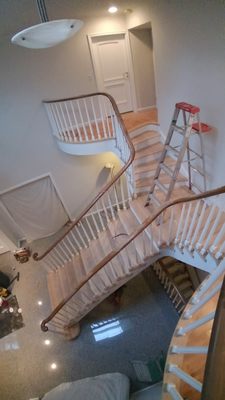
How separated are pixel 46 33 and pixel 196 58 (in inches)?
81.8

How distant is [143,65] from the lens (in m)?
4.81

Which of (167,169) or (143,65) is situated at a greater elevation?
(143,65)

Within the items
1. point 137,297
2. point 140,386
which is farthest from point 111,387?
point 137,297

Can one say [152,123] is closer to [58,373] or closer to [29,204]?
[29,204]

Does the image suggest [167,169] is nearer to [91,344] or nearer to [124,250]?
[124,250]

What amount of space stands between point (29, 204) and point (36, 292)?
1992mm

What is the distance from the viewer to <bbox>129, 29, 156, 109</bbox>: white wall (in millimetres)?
4531

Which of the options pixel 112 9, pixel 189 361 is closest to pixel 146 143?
pixel 112 9

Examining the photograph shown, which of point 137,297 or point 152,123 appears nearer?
point 137,297

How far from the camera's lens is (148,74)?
495cm

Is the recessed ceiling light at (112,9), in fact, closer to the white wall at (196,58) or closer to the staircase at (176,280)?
the white wall at (196,58)

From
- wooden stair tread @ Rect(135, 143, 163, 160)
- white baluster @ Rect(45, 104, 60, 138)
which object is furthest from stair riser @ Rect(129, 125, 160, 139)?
white baluster @ Rect(45, 104, 60, 138)

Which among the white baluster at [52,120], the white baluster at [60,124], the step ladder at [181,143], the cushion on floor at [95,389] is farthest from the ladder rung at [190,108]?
the cushion on floor at [95,389]

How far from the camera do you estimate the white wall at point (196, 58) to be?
240 centimetres
